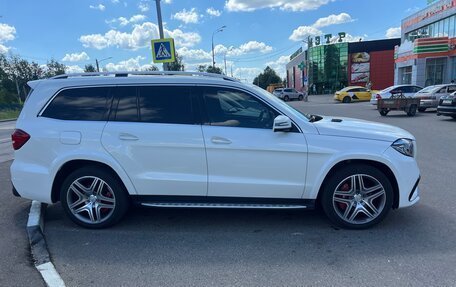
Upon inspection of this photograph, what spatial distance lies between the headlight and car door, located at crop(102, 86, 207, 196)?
2238 millimetres

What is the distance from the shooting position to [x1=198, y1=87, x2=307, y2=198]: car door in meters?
4.14

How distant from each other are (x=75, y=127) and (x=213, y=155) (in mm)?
1738

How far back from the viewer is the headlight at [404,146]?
4.18 metres

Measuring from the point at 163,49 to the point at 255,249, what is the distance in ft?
39.8

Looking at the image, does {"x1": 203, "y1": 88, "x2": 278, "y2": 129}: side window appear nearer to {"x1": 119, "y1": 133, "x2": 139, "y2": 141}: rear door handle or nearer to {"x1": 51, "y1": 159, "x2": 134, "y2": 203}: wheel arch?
{"x1": 119, "y1": 133, "x2": 139, "y2": 141}: rear door handle

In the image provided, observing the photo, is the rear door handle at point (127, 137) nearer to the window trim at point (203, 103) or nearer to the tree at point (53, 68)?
the window trim at point (203, 103)

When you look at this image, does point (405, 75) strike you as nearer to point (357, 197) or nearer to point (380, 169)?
point (380, 169)

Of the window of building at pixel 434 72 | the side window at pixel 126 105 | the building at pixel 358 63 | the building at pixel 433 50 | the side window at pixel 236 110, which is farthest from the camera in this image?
the building at pixel 358 63

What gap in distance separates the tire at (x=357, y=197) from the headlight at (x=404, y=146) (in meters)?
0.34

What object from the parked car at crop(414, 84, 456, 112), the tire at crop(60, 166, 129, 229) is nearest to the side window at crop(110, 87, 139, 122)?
the tire at crop(60, 166, 129, 229)

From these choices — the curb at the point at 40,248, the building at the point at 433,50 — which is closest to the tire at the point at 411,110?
the curb at the point at 40,248

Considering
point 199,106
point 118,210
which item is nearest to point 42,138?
point 118,210

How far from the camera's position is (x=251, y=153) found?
13.7ft

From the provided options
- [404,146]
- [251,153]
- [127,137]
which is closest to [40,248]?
[127,137]
